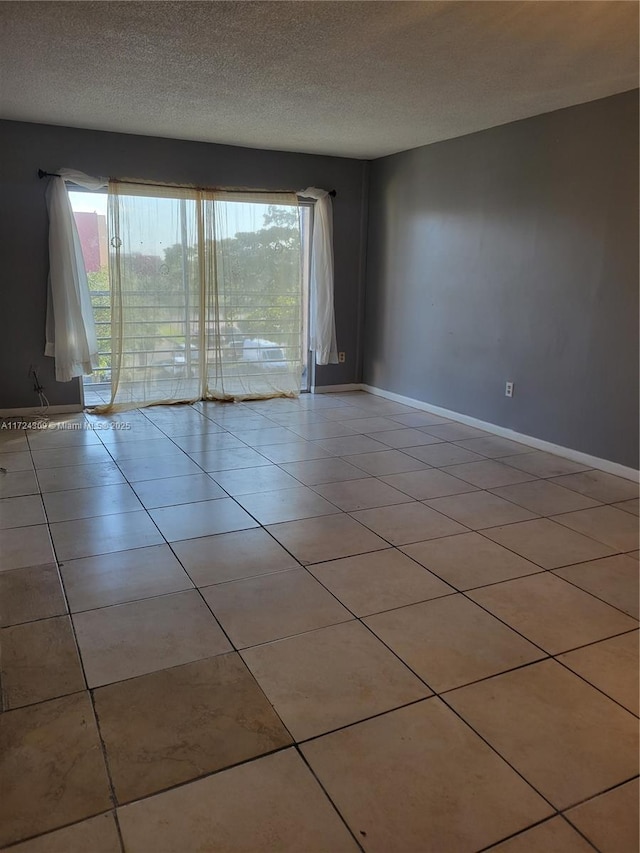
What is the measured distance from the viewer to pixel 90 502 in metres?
3.13

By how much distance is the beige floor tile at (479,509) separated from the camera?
3.00 meters

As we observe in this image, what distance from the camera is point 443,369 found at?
204 inches

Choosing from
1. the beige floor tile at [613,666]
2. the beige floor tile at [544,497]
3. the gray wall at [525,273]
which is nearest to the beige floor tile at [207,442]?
the beige floor tile at [544,497]

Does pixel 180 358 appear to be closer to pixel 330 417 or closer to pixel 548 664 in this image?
pixel 330 417

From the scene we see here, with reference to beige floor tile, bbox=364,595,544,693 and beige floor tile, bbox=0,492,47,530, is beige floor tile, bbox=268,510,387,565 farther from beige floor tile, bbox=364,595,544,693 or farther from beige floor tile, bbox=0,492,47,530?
beige floor tile, bbox=0,492,47,530

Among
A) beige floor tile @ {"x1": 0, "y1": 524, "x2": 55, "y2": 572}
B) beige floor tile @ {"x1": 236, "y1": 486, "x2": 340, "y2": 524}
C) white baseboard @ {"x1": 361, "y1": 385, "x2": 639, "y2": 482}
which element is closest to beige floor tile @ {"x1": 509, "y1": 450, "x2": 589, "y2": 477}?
white baseboard @ {"x1": 361, "y1": 385, "x2": 639, "y2": 482}

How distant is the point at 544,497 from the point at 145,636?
2.27 m

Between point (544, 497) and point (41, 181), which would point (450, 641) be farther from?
point (41, 181)

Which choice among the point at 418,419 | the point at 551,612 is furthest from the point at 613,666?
the point at 418,419

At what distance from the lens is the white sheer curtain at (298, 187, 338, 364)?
5.74 m

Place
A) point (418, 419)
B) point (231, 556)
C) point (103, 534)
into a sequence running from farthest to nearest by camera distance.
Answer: point (418, 419)
point (103, 534)
point (231, 556)

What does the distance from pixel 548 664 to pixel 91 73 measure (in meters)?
3.63

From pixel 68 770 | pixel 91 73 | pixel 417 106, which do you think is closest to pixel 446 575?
pixel 68 770

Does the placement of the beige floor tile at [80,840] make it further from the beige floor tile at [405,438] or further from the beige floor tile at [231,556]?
the beige floor tile at [405,438]
